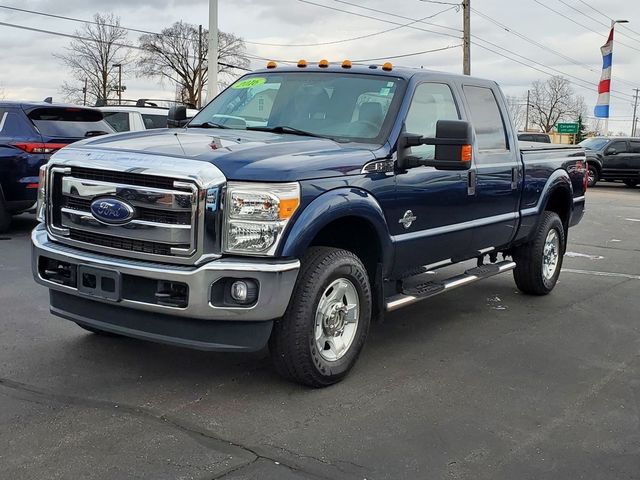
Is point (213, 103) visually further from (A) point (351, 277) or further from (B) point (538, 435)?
(B) point (538, 435)

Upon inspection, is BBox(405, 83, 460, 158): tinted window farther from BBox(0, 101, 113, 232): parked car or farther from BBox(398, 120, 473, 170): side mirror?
BBox(0, 101, 113, 232): parked car

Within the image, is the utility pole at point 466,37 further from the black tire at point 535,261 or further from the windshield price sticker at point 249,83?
the windshield price sticker at point 249,83

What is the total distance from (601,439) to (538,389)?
0.76 metres

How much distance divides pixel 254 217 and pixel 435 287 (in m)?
2.05

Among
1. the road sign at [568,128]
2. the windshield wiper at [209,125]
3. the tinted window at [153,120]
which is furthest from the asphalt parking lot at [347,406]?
the road sign at [568,128]

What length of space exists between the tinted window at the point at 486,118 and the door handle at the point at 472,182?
365 millimetres

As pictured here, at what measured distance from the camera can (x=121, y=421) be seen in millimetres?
3904

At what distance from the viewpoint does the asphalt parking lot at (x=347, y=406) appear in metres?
3.50

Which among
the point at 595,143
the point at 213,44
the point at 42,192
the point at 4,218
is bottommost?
the point at 4,218

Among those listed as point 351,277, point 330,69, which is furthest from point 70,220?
point 330,69

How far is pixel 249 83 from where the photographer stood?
19.5ft

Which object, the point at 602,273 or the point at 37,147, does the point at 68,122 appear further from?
the point at 602,273

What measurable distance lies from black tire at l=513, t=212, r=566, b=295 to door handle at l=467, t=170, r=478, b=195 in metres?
1.79

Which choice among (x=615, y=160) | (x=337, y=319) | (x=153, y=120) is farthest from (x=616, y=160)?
(x=337, y=319)
